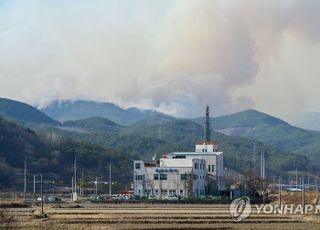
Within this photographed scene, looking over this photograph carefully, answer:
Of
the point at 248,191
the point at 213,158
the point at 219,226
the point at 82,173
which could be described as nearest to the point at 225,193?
the point at 248,191

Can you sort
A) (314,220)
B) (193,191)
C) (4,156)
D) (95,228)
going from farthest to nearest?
(4,156), (193,191), (314,220), (95,228)

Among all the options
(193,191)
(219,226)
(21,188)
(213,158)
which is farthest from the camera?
(21,188)

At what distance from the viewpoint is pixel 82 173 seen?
18238 cm

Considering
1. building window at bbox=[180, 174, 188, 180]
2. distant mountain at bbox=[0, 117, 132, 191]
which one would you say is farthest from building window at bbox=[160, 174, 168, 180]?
distant mountain at bbox=[0, 117, 132, 191]

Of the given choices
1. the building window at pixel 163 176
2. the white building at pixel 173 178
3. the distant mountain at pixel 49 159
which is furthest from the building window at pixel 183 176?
the distant mountain at pixel 49 159

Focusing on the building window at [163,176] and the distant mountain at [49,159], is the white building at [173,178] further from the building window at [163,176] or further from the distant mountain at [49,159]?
the distant mountain at [49,159]

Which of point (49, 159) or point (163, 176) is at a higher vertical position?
point (49, 159)

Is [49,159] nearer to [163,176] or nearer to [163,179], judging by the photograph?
[163,179]

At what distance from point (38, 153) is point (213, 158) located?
63.5 metres

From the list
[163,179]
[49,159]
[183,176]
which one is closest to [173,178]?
[163,179]

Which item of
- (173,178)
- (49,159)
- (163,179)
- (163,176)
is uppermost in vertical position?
(49,159)

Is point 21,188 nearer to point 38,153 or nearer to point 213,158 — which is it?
point 38,153

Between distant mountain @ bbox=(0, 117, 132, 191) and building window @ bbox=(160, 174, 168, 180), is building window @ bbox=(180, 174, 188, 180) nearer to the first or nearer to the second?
building window @ bbox=(160, 174, 168, 180)

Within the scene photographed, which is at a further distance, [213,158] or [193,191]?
[213,158]
